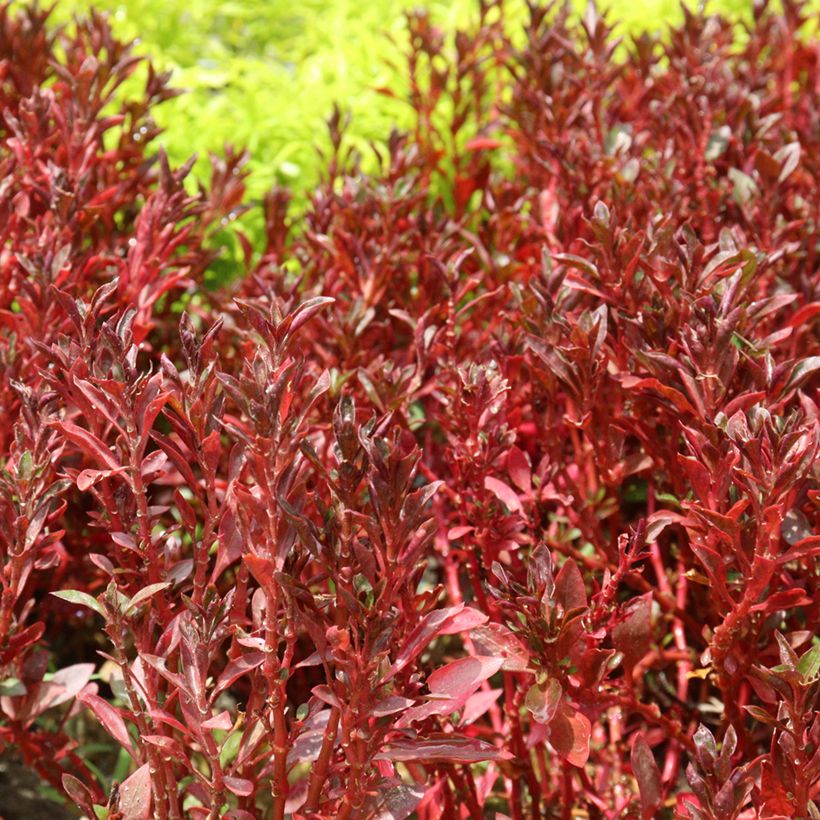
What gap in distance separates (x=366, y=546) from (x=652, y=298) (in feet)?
2.89

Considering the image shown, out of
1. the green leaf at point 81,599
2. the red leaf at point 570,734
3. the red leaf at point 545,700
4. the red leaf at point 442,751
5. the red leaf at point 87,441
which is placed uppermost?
the red leaf at point 87,441

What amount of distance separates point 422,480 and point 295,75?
347cm

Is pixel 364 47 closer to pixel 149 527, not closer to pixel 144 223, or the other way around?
pixel 144 223

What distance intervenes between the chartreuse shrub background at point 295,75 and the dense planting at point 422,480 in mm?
742

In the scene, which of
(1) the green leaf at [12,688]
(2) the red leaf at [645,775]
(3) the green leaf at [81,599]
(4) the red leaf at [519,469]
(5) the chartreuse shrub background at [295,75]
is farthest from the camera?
(5) the chartreuse shrub background at [295,75]

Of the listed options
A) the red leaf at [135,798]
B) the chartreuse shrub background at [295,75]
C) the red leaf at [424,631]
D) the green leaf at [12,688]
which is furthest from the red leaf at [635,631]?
A: the chartreuse shrub background at [295,75]

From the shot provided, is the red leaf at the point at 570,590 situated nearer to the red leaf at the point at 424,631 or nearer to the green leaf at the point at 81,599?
the red leaf at the point at 424,631

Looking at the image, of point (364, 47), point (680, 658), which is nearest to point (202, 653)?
point (680, 658)

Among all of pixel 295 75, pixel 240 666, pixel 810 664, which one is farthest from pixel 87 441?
pixel 295 75

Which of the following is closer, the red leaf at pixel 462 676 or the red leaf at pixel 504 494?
the red leaf at pixel 462 676

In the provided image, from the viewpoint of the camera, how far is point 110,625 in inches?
59.6

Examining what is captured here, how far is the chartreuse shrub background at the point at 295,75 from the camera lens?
3.87 metres

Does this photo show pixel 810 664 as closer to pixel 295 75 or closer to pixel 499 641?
pixel 499 641

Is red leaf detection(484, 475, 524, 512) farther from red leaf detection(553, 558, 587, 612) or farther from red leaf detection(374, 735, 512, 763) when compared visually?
red leaf detection(374, 735, 512, 763)
